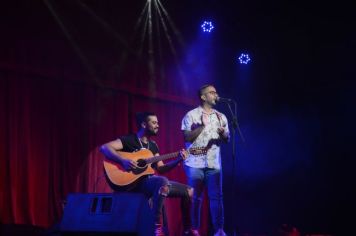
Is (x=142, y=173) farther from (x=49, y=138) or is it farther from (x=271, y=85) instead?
(x=271, y=85)

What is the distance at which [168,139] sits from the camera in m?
8.35

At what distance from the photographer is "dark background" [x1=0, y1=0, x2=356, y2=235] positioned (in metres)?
8.12

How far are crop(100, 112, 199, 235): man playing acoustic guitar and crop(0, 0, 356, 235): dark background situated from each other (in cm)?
186

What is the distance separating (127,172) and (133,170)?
0.27 ft

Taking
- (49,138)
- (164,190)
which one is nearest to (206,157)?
(164,190)

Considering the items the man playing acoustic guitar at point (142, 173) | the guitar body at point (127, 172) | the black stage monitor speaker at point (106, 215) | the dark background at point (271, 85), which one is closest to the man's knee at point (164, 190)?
the man playing acoustic guitar at point (142, 173)

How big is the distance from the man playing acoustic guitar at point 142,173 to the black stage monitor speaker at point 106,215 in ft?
4.20

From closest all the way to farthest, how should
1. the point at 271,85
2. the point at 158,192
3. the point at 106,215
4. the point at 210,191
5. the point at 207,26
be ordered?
the point at 106,215 < the point at 158,192 < the point at 210,191 < the point at 207,26 < the point at 271,85

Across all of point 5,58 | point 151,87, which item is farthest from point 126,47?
point 5,58

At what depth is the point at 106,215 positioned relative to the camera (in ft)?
12.7

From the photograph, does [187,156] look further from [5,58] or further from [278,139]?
[278,139]

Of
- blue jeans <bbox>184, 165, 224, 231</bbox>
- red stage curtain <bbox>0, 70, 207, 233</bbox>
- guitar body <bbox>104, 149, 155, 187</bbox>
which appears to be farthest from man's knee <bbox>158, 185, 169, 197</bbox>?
red stage curtain <bbox>0, 70, 207, 233</bbox>

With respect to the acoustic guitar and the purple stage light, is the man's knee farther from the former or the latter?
the purple stage light

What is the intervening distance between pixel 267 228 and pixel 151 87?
374 cm
